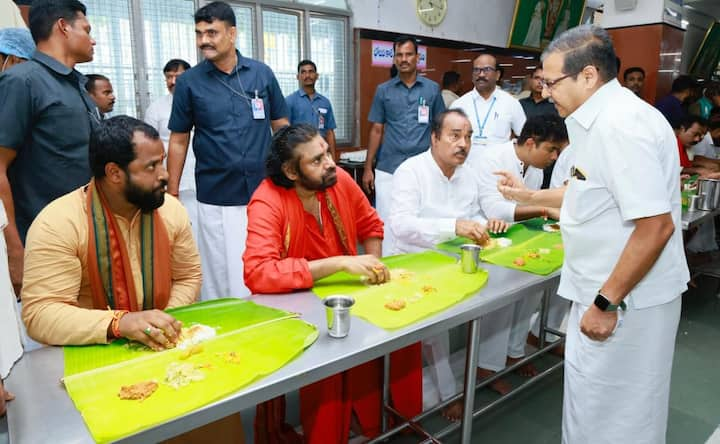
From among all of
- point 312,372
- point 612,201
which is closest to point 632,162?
point 612,201

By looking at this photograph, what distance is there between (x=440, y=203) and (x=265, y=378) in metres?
1.72

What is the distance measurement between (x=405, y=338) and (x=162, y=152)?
103 cm

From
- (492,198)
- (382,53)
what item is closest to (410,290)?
(492,198)

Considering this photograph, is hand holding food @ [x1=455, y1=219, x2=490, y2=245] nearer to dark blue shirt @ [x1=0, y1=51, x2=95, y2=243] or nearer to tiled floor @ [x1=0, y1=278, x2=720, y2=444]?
tiled floor @ [x1=0, y1=278, x2=720, y2=444]

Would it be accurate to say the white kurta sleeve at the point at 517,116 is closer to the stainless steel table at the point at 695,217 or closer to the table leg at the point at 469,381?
the stainless steel table at the point at 695,217

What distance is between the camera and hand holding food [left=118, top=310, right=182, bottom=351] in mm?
1369

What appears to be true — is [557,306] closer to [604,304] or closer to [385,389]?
[385,389]

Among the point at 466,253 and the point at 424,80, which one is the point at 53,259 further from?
the point at 424,80

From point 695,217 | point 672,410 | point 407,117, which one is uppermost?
point 407,117

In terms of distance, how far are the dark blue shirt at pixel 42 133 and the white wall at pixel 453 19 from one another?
195 inches

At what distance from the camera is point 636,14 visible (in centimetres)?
753

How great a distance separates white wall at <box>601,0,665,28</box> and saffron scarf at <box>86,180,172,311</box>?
8.13 m

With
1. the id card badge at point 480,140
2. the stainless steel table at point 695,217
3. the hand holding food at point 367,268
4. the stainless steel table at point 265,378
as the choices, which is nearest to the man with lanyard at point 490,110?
the id card badge at point 480,140

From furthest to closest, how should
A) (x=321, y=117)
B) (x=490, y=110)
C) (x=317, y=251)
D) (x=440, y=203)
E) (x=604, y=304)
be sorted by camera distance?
(x=321, y=117)
(x=490, y=110)
(x=440, y=203)
(x=317, y=251)
(x=604, y=304)
